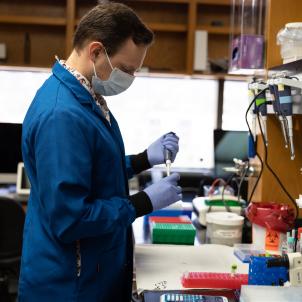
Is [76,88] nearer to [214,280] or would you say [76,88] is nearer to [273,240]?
[214,280]

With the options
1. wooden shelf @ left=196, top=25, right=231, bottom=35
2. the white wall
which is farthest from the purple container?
the white wall

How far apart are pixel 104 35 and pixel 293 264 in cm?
85

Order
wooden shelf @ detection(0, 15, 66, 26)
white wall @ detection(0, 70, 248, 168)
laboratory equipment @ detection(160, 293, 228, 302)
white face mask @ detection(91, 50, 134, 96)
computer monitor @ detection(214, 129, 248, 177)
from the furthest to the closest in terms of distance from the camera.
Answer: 1. white wall @ detection(0, 70, 248, 168)
2. wooden shelf @ detection(0, 15, 66, 26)
3. computer monitor @ detection(214, 129, 248, 177)
4. white face mask @ detection(91, 50, 134, 96)
5. laboratory equipment @ detection(160, 293, 228, 302)

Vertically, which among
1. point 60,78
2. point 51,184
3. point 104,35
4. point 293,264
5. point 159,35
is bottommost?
point 293,264

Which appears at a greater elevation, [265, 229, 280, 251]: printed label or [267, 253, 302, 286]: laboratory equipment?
[267, 253, 302, 286]: laboratory equipment

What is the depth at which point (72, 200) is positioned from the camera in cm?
121

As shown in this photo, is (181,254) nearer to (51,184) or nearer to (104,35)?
(51,184)

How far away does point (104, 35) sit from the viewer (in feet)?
4.46

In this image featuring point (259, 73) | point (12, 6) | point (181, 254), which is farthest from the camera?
point (12, 6)

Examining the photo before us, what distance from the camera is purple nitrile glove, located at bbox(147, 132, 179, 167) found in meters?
1.80

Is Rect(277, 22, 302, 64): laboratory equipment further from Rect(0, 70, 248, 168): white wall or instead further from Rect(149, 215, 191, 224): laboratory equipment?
Rect(0, 70, 248, 168): white wall

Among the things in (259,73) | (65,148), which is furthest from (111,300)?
(259,73)

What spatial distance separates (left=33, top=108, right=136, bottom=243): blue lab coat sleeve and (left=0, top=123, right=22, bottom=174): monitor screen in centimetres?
228

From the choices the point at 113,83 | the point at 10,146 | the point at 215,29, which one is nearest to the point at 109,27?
the point at 113,83
